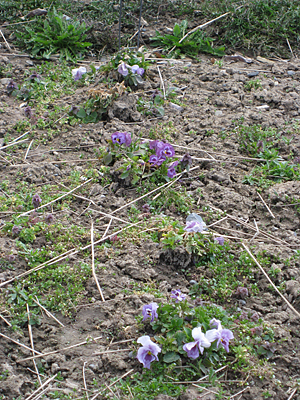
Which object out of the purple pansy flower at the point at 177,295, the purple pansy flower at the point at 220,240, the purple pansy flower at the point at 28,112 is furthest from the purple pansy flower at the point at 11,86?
the purple pansy flower at the point at 177,295

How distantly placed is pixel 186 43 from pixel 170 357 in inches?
168

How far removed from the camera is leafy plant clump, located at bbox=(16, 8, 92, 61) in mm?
5195

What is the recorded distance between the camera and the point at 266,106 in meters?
4.39

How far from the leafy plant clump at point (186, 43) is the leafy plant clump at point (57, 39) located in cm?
96

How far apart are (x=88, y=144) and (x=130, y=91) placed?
90 cm

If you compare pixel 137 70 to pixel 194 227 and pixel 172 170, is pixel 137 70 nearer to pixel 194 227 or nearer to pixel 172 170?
pixel 172 170

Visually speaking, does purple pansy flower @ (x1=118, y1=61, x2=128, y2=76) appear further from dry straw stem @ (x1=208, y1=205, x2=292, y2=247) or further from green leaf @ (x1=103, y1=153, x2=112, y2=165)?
dry straw stem @ (x1=208, y1=205, x2=292, y2=247)

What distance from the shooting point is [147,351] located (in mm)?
2107

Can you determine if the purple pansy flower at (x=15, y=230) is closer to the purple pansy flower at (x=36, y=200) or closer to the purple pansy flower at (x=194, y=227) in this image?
the purple pansy flower at (x=36, y=200)

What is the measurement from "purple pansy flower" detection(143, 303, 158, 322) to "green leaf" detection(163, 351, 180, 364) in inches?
7.6

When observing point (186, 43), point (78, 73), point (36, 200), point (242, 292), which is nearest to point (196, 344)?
point (242, 292)

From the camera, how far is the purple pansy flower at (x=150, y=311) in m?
2.24

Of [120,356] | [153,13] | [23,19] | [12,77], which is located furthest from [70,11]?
[120,356]

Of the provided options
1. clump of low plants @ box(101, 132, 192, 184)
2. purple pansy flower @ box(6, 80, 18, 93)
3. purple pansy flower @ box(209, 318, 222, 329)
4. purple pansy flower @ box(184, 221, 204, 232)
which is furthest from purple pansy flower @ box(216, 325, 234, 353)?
purple pansy flower @ box(6, 80, 18, 93)
